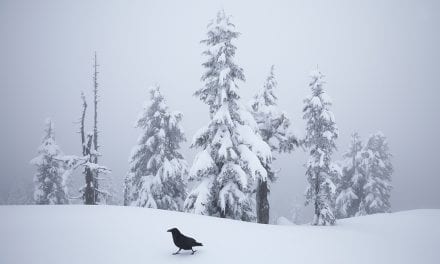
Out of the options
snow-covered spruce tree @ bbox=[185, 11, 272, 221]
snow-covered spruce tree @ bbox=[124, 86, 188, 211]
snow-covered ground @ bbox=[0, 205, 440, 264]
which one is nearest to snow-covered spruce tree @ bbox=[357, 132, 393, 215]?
snow-covered spruce tree @ bbox=[124, 86, 188, 211]

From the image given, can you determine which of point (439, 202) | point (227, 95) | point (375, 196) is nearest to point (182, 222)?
point (227, 95)

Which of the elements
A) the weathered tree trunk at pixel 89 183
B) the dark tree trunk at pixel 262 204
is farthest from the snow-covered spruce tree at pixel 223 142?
the weathered tree trunk at pixel 89 183

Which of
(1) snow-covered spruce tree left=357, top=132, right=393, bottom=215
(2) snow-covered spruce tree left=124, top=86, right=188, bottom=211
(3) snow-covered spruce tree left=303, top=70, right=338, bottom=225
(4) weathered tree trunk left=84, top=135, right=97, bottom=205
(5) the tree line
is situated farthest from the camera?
(1) snow-covered spruce tree left=357, top=132, right=393, bottom=215

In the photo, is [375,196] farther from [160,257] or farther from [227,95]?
[160,257]

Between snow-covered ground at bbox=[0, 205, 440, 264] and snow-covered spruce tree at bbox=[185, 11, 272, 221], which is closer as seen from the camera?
snow-covered ground at bbox=[0, 205, 440, 264]

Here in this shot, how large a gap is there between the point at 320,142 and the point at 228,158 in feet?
36.2

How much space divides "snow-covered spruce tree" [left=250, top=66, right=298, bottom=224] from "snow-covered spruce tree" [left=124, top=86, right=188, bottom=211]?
20.7 feet

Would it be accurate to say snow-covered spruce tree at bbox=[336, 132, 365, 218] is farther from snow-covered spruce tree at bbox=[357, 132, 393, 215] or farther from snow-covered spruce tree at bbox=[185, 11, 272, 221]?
snow-covered spruce tree at bbox=[185, 11, 272, 221]

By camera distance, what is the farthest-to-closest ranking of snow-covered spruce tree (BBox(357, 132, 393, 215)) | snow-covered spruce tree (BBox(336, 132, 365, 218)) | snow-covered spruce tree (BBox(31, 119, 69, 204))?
1. snow-covered spruce tree (BBox(336, 132, 365, 218))
2. snow-covered spruce tree (BBox(357, 132, 393, 215))
3. snow-covered spruce tree (BBox(31, 119, 69, 204))

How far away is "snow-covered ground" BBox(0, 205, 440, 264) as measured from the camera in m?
8.78

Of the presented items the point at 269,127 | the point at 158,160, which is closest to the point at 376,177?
the point at 269,127

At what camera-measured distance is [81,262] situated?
8.27 meters

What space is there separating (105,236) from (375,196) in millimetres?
34842

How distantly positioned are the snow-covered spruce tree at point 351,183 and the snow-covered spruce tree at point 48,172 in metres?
30.6
